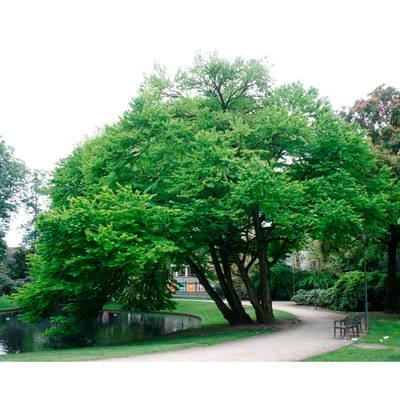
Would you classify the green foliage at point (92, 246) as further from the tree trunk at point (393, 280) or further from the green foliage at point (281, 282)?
the green foliage at point (281, 282)

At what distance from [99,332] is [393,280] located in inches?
772

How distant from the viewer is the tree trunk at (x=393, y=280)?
22219mm

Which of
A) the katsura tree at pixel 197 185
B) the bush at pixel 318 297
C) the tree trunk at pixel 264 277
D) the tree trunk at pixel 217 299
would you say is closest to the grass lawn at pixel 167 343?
the tree trunk at pixel 217 299

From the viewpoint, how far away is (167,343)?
14383 mm

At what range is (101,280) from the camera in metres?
16.2

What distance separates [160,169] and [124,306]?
984cm

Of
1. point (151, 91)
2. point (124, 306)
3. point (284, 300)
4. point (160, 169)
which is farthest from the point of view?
point (284, 300)

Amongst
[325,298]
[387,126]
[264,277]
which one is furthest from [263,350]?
[325,298]

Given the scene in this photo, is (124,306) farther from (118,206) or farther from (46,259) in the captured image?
(118,206)

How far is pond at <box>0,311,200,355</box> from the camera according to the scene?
65.6 ft

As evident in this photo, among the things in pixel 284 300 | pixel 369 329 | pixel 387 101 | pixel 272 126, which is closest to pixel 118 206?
pixel 272 126

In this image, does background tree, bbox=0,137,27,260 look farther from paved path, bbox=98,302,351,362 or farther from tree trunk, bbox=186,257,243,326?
paved path, bbox=98,302,351,362

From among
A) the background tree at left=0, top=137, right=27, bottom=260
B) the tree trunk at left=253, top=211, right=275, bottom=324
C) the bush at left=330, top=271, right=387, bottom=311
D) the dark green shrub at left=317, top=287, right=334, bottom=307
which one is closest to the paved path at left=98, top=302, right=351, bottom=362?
the tree trunk at left=253, top=211, right=275, bottom=324

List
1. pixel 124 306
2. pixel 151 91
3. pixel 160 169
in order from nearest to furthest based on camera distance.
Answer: pixel 160 169 < pixel 151 91 < pixel 124 306
